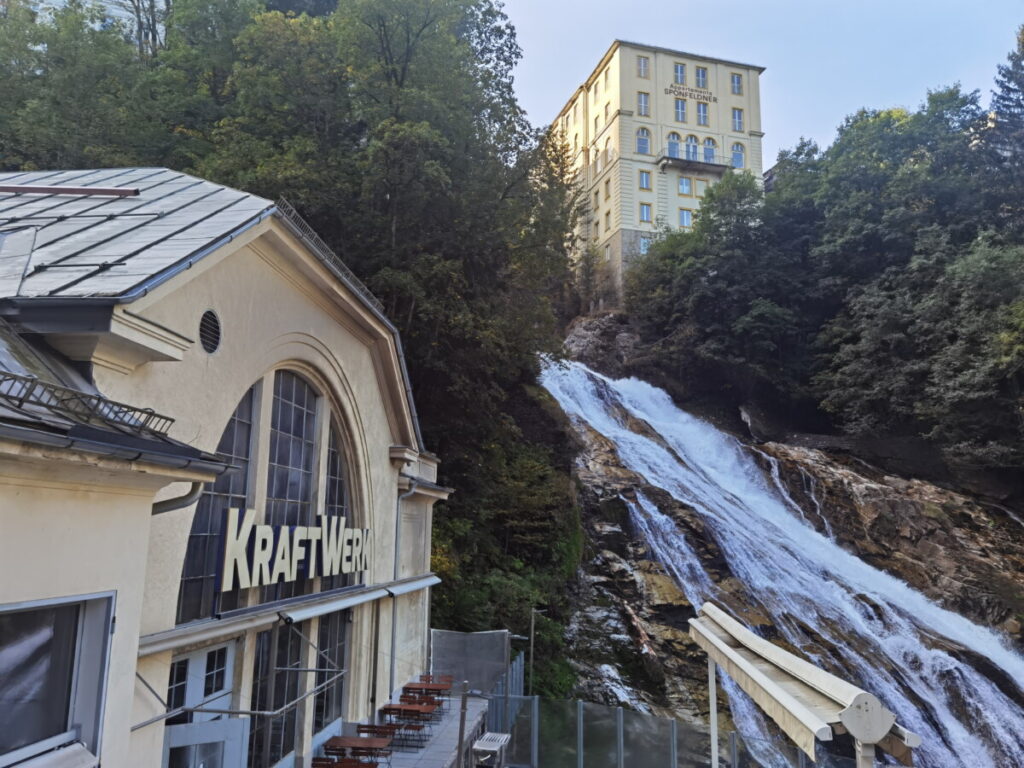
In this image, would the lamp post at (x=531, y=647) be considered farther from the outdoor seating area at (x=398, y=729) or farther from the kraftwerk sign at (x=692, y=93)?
the kraftwerk sign at (x=692, y=93)

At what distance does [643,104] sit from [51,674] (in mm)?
54648

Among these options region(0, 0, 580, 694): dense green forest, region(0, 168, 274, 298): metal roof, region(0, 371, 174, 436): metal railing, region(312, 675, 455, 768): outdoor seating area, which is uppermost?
region(0, 0, 580, 694): dense green forest

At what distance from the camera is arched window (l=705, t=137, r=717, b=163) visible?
178 feet

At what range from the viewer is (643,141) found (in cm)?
5319

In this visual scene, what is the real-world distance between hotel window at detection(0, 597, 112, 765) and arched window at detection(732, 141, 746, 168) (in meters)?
55.7

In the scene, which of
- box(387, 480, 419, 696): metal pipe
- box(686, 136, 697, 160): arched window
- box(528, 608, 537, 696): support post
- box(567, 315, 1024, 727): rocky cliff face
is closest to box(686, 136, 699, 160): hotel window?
box(686, 136, 697, 160): arched window

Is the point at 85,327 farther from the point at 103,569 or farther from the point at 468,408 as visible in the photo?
the point at 468,408

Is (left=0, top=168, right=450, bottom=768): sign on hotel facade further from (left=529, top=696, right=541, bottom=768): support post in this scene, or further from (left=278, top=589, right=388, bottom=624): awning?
(left=529, top=696, right=541, bottom=768): support post

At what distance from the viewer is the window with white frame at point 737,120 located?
181 feet

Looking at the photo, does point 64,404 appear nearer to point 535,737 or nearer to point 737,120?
point 535,737

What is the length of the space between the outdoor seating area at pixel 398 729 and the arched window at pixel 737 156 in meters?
47.6

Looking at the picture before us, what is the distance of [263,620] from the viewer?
8844 mm

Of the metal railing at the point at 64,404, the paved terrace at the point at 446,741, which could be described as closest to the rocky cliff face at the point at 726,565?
the paved terrace at the point at 446,741

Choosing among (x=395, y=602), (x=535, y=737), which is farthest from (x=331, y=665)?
(x=535, y=737)
